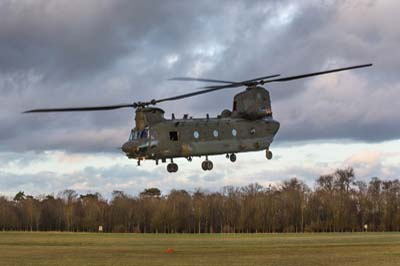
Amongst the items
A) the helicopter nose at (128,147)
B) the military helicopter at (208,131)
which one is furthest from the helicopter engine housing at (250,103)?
the helicopter nose at (128,147)

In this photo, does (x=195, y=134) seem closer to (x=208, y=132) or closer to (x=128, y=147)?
(x=208, y=132)

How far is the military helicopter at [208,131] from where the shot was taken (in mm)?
47812

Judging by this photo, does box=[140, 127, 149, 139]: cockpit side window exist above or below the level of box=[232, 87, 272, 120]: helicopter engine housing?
A: below

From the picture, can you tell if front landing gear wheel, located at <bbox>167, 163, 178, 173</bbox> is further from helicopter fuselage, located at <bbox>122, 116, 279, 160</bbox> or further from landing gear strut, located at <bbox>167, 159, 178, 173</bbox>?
helicopter fuselage, located at <bbox>122, 116, 279, 160</bbox>

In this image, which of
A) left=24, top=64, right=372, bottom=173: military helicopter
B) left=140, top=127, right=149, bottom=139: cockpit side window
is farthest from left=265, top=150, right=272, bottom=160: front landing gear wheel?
left=140, top=127, right=149, bottom=139: cockpit side window

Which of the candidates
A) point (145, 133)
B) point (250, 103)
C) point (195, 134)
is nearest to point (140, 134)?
point (145, 133)

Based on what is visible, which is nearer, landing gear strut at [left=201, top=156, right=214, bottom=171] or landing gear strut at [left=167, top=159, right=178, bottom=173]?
landing gear strut at [left=167, top=159, right=178, bottom=173]

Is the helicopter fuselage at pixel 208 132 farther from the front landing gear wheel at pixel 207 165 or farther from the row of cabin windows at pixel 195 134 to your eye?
the front landing gear wheel at pixel 207 165

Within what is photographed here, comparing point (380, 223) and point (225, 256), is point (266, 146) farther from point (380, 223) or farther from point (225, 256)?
point (380, 223)

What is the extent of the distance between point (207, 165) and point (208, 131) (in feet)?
7.57

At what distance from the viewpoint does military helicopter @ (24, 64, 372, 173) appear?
Result: 47812mm

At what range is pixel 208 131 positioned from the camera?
49.5 metres

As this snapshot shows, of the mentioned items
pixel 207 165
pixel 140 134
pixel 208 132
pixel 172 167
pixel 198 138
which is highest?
pixel 208 132

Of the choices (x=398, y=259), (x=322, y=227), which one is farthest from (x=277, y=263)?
(x=322, y=227)
